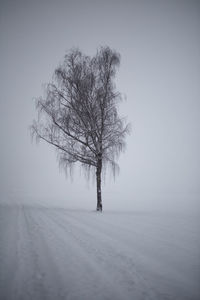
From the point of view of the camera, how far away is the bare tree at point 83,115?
12977 millimetres

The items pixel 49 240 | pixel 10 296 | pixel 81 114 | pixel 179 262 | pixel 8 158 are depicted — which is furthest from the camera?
pixel 8 158

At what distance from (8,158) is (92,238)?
11313 cm

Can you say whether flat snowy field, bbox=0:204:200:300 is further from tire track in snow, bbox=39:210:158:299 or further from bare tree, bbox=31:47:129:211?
bare tree, bbox=31:47:129:211

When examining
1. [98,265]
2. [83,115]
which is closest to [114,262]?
[98,265]

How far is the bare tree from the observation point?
13.0m

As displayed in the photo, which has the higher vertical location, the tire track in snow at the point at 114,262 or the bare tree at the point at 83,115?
the bare tree at the point at 83,115

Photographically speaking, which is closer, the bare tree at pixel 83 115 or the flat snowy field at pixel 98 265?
the flat snowy field at pixel 98 265

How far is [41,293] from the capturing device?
2986 mm

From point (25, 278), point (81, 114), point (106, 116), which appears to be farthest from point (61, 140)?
point (25, 278)

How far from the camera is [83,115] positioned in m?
13.0

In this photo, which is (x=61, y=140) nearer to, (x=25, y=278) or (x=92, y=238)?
(x=92, y=238)

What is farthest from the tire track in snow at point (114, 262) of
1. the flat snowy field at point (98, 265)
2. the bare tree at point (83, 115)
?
the bare tree at point (83, 115)

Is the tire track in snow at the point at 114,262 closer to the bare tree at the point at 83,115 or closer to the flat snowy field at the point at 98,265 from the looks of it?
the flat snowy field at the point at 98,265

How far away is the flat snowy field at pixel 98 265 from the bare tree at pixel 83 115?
23.2 ft
